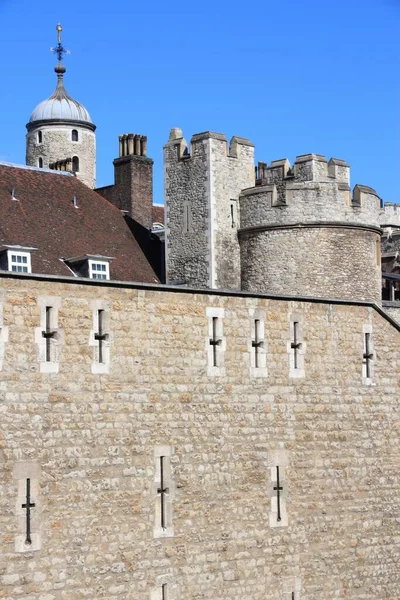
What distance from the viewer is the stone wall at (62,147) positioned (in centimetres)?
5256

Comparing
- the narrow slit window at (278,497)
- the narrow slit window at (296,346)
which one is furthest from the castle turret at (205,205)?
the narrow slit window at (278,497)

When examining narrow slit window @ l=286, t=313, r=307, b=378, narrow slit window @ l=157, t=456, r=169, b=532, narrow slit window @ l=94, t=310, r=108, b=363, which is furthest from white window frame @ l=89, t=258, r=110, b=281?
narrow slit window @ l=157, t=456, r=169, b=532

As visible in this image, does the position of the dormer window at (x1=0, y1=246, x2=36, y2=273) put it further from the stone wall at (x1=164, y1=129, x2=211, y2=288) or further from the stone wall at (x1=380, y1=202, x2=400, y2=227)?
the stone wall at (x1=380, y1=202, x2=400, y2=227)

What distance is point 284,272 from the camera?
113 ft

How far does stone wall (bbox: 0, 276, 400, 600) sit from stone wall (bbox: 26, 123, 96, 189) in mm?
26086

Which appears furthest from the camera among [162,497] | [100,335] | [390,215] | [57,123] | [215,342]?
[390,215]

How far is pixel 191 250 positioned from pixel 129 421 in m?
13.1

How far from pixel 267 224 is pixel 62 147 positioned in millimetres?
19775

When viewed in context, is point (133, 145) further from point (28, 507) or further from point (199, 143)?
point (28, 507)

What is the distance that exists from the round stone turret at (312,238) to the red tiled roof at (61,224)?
2985mm

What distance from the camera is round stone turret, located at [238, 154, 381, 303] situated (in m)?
34.3

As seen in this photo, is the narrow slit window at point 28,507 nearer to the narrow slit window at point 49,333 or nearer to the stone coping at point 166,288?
the narrow slit window at point 49,333

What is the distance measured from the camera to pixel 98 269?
34062 mm

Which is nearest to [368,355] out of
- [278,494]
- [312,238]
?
[278,494]
